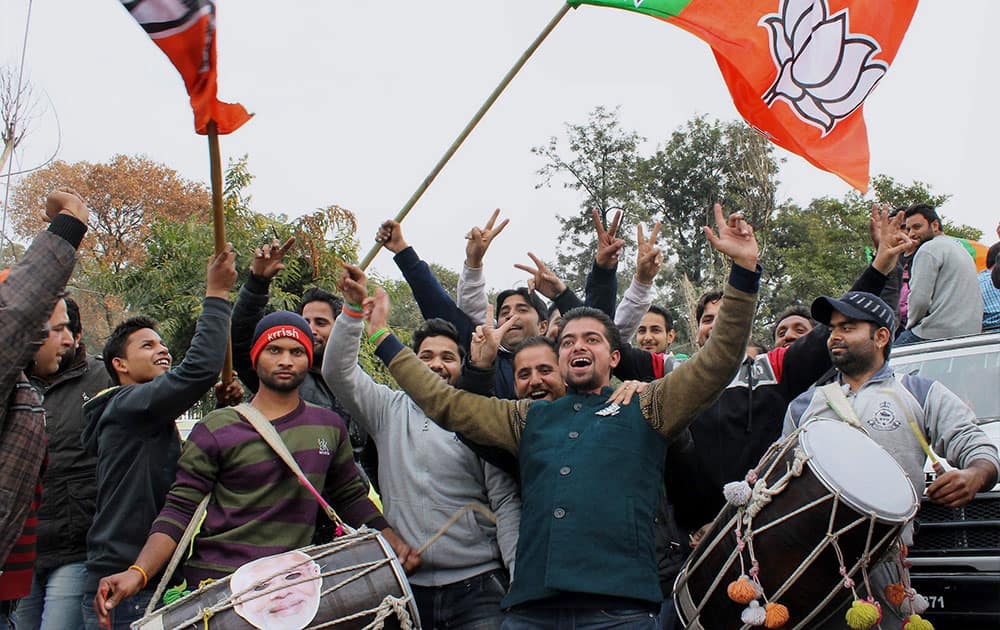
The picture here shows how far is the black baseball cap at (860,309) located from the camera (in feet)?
13.3

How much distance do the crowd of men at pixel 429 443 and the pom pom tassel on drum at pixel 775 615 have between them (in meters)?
0.37

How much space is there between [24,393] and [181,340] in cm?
1215

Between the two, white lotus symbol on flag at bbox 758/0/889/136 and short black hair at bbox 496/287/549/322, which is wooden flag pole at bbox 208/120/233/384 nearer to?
short black hair at bbox 496/287/549/322

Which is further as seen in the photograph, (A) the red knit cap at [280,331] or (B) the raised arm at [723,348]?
(A) the red knit cap at [280,331]

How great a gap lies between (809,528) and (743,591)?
1.07 feet

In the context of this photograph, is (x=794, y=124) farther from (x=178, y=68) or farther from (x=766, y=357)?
(x=178, y=68)

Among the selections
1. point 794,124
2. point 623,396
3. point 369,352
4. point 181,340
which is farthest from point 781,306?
point 623,396

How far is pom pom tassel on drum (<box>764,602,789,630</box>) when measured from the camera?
124 inches

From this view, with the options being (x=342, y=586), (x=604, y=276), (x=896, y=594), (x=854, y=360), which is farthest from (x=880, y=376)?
(x=342, y=586)

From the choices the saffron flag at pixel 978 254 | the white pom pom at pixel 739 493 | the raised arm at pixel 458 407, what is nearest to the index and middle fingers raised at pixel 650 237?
the raised arm at pixel 458 407

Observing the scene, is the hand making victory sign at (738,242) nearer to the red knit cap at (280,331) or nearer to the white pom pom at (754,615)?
the white pom pom at (754,615)

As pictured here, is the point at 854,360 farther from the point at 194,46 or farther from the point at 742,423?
the point at 194,46

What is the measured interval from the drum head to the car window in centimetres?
195

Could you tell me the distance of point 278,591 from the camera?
3.15 meters
